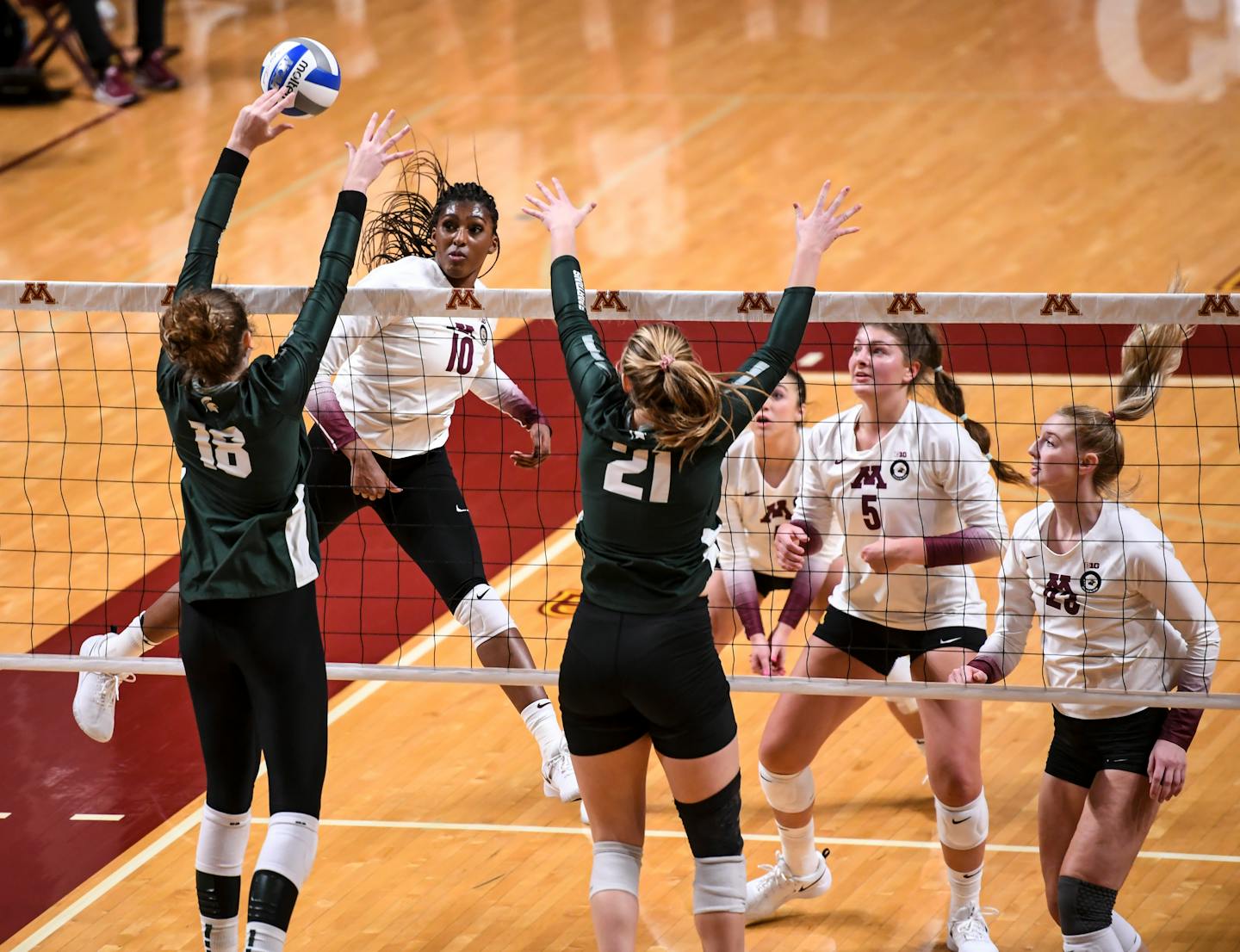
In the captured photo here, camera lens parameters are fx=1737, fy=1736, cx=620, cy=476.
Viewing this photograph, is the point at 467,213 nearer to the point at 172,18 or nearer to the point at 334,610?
the point at 334,610

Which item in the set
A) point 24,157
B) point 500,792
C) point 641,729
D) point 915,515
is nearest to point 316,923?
point 500,792

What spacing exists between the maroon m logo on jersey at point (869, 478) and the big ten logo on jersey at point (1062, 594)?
743 mm

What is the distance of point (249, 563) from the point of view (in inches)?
189

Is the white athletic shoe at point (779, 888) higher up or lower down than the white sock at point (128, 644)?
lower down

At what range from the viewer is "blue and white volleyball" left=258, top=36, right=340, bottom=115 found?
5.98 metres

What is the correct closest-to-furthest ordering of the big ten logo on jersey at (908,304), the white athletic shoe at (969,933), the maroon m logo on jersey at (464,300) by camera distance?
the big ten logo on jersey at (908,304) < the maroon m logo on jersey at (464,300) < the white athletic shoe at (969,933)

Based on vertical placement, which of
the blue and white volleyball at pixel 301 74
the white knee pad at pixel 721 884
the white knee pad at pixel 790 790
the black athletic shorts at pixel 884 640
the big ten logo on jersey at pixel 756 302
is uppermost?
the blue and white volleyball at pixel 301 74

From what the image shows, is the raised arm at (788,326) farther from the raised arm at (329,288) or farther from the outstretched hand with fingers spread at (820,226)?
the raised arm at (329,288)

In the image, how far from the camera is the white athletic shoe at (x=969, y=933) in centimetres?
→ 564

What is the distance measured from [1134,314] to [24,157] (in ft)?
35.6

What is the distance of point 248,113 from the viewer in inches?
200

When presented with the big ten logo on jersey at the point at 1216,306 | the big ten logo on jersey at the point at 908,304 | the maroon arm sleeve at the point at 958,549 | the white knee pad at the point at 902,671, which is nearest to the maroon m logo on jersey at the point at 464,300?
the big ten logo on jersey at the point at 908,304

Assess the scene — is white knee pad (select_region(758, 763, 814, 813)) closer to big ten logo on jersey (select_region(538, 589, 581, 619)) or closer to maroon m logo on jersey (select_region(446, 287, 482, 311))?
maroon m logo on jersey (select_region(446, 287, 482, 311))

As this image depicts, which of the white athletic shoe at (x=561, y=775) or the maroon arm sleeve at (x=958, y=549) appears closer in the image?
the maroon arm sleeve at (x=958, y=549)
